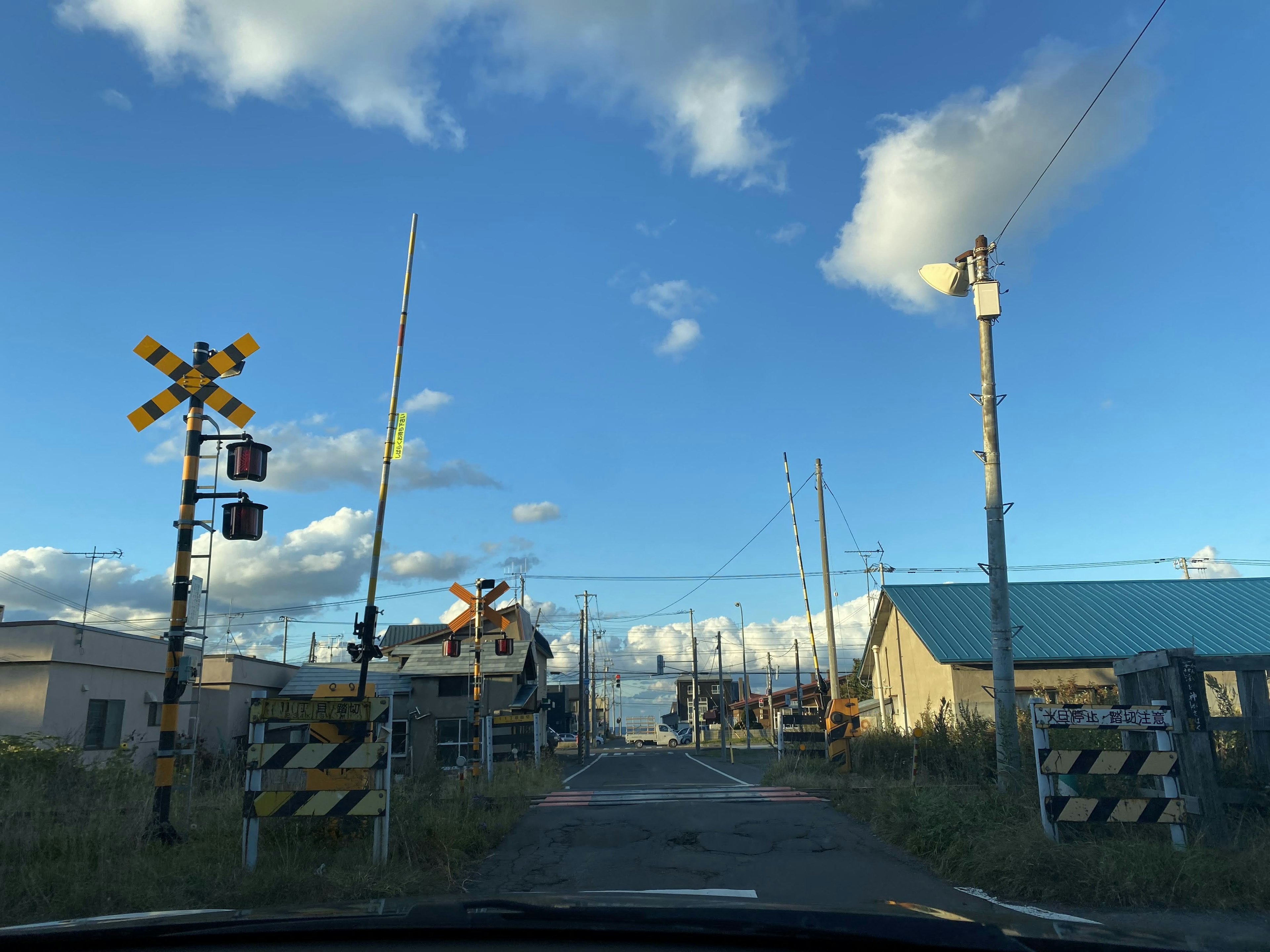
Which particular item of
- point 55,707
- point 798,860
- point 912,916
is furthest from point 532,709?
point 912,916

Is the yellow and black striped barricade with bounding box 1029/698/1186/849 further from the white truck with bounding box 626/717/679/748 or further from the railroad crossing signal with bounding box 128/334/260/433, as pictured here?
the white truck with bounding box 626/717/679/748

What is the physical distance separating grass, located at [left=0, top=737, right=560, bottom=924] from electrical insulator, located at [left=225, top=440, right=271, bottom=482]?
3.64 meters

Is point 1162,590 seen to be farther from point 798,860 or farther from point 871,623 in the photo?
point 798,860

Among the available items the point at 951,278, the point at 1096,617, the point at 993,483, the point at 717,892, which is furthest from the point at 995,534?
the point at 1096,617

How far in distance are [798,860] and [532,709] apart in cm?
3564

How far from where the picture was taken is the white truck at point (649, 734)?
295 feet

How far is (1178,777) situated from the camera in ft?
27.3

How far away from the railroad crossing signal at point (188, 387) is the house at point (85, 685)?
32.9 ft

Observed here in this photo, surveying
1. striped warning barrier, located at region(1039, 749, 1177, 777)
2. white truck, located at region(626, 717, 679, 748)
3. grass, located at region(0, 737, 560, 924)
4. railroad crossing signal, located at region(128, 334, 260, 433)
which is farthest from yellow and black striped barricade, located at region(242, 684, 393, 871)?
white truck, located at region(626, 717, 679, 748)

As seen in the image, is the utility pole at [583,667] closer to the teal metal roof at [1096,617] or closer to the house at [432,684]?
the house at [432,684]

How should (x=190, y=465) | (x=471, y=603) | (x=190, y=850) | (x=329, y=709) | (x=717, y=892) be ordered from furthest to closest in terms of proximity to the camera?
(x=471, y=603)
(x=190, y=465)
(x=329, y=709)
(x=190, y=850)
(x=717, y=892)

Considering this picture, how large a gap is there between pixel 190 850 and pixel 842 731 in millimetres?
15090

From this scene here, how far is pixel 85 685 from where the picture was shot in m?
23.7

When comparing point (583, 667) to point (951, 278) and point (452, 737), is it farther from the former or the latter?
point (951, 278)
